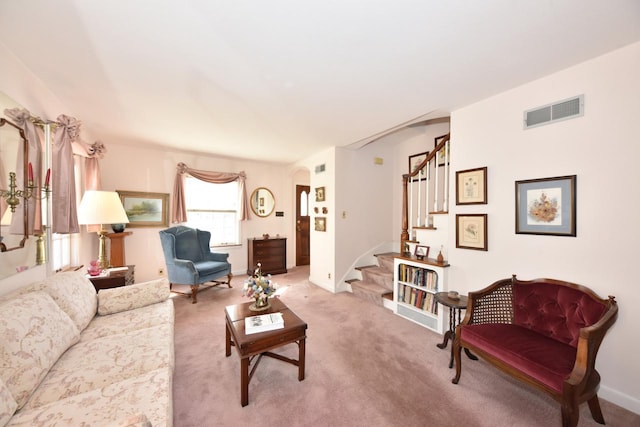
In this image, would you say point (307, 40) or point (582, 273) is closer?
point (307, 40)

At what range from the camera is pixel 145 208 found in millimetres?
4359

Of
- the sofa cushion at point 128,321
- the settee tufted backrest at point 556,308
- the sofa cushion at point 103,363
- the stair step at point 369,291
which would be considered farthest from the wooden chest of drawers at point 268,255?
the settee tufted backrest at point 556,308

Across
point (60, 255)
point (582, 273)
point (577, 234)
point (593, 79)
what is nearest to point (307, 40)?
point (593, 79)

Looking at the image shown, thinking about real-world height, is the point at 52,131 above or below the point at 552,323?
above

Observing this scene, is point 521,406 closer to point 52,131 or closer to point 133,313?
point 133,313

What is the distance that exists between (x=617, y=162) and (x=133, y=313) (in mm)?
4081

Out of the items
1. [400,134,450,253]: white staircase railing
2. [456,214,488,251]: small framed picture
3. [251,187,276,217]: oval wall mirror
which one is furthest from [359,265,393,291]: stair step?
[251,187,276,217]: oval wall mirror

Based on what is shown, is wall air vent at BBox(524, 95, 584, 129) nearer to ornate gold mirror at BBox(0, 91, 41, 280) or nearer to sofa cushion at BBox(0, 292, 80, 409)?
sofa cushion at BBox(0, 292, 80, 409)

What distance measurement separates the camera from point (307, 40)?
163cm

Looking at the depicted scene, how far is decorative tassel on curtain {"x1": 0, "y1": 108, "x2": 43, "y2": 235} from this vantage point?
1.73 m

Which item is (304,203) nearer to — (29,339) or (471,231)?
(471,231)

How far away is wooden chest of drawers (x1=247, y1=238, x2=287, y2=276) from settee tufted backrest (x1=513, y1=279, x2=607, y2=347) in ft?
13.8

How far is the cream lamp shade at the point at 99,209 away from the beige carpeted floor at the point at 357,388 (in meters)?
1.50

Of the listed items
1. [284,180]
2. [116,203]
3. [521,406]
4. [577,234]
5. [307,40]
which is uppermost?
[307,40]
